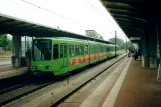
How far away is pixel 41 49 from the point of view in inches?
813

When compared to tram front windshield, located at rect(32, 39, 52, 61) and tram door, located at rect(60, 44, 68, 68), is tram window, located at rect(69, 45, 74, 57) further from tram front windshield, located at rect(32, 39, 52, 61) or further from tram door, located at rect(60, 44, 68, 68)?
tram front windshield, located at rect(32, 39, 52, 61)

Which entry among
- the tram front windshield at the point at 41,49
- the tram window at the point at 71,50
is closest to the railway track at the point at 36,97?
the tram front windshield at the point at 41,49

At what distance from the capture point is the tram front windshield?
2038 cm

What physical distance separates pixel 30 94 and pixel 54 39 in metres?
5.38

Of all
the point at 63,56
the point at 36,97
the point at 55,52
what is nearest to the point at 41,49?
the point at 55,52

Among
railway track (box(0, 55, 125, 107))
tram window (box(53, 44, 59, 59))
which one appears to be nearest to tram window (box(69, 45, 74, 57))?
tram window (box(53, 44, 59, 59))

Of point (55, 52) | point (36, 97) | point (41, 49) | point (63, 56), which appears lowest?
point (36, 97)

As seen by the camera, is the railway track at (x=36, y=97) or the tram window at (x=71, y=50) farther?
the tram window at (x=71, y=50)

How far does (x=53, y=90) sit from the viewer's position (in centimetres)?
1770

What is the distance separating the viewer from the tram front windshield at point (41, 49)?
20375mm

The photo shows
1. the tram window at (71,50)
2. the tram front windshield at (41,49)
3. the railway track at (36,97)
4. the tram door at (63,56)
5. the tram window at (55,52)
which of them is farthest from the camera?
the tram window at (71,50)

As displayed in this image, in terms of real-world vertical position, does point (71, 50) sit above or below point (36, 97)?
above

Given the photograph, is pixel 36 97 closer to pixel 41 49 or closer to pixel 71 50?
pixel 41 49

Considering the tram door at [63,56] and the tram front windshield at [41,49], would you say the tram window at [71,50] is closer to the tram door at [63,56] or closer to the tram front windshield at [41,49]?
the tram door at [63,56]
